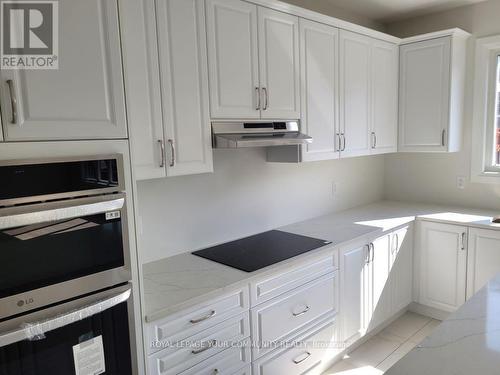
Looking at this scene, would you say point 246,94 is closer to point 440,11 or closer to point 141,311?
point 141,311

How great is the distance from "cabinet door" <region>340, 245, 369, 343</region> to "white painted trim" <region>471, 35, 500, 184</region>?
1502 mm

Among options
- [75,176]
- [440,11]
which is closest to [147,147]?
[75,176]

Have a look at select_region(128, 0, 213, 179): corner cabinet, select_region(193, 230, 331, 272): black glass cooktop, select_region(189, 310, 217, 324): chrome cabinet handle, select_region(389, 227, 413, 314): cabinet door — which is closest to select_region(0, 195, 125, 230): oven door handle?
select_region(128, 0, 213, 179): corner cabinet

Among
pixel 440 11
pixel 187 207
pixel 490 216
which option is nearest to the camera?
pixel 187 207

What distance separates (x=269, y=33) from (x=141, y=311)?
5.69ft

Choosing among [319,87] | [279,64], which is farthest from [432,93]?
[279,64]

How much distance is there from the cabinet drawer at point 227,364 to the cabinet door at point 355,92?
1671 millimetres

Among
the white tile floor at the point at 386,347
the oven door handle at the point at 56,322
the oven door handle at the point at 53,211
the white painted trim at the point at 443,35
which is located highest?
the white painted trim at the point at 443,35

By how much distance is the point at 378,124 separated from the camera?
3320mm

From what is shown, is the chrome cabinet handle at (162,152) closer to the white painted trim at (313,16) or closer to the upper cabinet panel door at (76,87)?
the upper cabinet panel door at (76,87)

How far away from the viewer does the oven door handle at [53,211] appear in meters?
1.15

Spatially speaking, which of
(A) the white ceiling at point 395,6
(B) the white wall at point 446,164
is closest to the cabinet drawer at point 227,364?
(B) the white wall at point 446,164

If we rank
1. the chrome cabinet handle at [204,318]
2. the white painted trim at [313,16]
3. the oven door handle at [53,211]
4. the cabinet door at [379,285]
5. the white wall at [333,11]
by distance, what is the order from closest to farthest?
the oven door handle at [53,211] → the chrome cabinet handle at [204,318] → the white painted trim at [313,16] → the cabinet door at [379,285] → the white wall at [333,11]

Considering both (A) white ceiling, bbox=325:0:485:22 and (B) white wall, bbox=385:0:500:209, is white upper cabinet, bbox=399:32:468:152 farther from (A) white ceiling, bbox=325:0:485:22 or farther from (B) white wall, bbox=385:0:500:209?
(A) white ceiling, bbox=325:0:485:22
